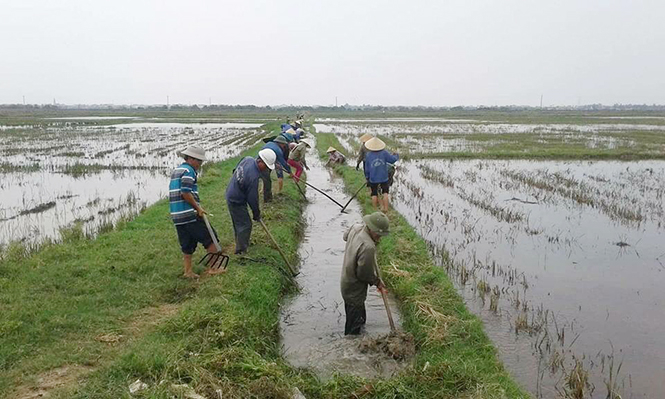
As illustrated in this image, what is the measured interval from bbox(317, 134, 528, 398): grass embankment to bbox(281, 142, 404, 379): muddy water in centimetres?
36

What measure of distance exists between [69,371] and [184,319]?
3.77 ft

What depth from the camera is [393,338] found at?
5324 millimetres

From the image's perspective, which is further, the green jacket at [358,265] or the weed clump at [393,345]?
the weed clump at [393,345]

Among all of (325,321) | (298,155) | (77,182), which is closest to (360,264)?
(325,321)

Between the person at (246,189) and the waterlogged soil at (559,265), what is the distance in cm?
324

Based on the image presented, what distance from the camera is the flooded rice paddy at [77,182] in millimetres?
10320

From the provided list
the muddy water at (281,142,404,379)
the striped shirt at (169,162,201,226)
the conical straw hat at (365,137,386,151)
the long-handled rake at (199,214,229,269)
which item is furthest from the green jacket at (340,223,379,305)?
the conical straw hat at (365,137,386,151)

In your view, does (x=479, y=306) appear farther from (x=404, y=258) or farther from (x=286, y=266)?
(x=286, y=266)

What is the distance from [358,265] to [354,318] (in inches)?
32.1

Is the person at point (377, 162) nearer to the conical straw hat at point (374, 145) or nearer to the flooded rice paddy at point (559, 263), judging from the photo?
the conical straw hat at point (374, 145)

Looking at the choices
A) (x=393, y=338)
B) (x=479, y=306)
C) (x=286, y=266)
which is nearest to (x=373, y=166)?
(x=286, y=266)

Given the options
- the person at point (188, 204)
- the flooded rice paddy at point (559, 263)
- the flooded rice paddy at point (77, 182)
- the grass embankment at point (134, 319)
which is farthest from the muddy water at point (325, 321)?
the flooded rice paddy at point (77, 182)

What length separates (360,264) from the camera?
5.11 metres

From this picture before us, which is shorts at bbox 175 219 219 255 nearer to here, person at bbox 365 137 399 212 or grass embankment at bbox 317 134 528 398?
grass embankment at bbox 317 134 528 398
